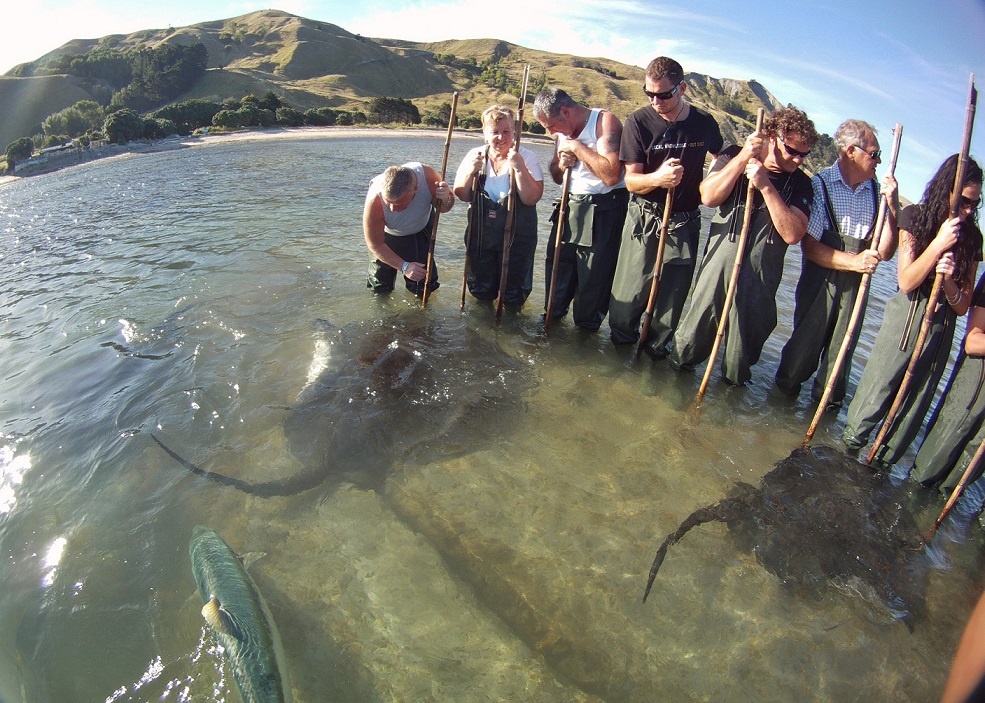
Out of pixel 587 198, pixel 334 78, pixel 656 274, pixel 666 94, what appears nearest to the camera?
pixel 666 94

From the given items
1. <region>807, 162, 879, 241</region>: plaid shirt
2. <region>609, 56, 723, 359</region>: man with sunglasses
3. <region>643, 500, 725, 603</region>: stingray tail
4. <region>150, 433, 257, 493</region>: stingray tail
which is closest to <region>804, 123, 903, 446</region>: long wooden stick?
<region>807, 162, 879, 241</region>: plaid shirt

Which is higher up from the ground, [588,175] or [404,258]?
[588,175]

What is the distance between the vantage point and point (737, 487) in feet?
15.1

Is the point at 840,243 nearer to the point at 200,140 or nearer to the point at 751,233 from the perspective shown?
the point at 751,233

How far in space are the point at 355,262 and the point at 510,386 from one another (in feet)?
17.3

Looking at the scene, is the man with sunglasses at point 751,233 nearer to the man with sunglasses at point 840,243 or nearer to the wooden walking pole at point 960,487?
the man with sunglasses at point 840,243

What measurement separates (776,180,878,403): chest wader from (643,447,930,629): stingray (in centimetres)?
103

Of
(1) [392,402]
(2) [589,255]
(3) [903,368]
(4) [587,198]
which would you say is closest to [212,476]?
(1) [392,402]

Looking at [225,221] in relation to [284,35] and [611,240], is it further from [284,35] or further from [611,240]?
[284,35]

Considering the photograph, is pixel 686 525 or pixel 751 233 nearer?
pixel 686 525

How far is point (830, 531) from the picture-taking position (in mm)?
4160

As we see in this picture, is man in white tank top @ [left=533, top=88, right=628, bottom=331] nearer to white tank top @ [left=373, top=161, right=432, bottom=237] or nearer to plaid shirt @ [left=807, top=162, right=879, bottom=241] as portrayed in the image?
white tank top @ [left=373, top=161, right=432, bottom=237]

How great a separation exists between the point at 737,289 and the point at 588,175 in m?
2.03

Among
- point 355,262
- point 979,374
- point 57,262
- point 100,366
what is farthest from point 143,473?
point 57,262
